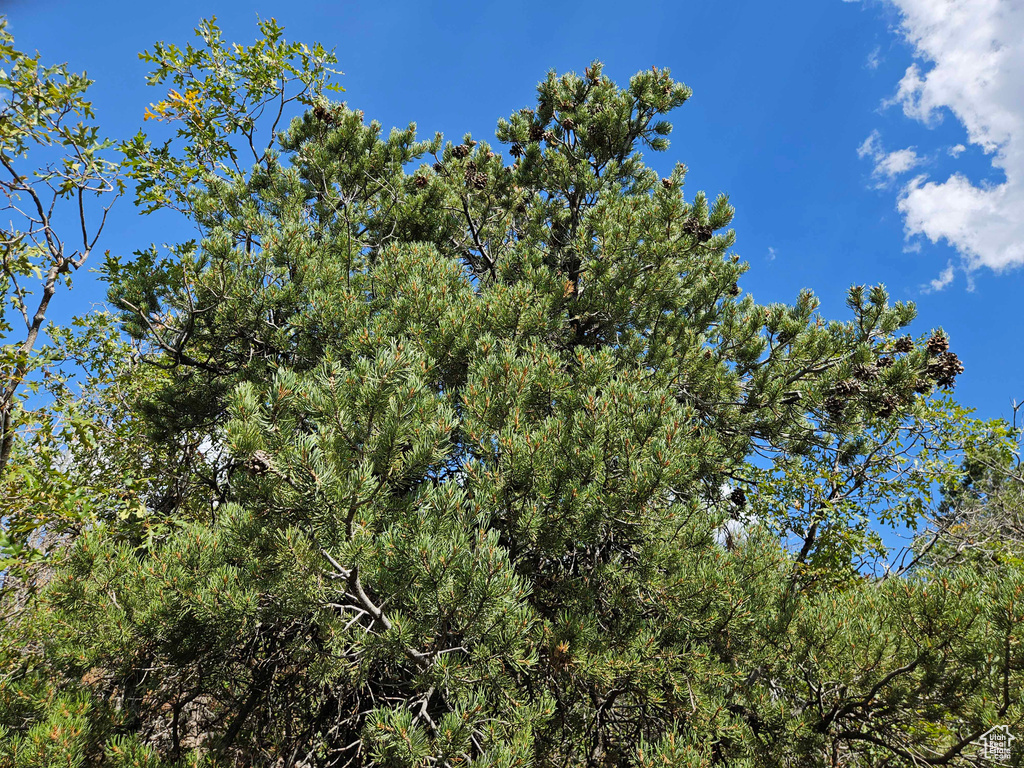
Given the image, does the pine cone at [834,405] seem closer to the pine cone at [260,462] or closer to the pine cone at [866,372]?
the pine cone at [866,372]

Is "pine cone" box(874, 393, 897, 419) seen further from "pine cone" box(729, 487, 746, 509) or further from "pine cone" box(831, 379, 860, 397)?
"pine cone" box(729, 487, 746, 509)

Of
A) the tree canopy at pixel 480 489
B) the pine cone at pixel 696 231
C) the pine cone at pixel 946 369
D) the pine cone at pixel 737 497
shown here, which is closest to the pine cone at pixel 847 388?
the tree canopy at pixel 480 489

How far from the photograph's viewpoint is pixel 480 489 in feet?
9.84

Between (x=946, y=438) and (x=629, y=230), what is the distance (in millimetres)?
4267

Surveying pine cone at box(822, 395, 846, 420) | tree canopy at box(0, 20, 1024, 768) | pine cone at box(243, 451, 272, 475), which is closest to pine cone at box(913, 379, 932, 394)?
tree canopy at box(0, 20, 1024, 768)

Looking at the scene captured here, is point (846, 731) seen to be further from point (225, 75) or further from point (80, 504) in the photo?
point (225, 75)

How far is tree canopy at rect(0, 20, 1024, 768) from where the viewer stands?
8.41 ft

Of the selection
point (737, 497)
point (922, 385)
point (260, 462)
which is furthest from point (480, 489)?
point (922, 385)

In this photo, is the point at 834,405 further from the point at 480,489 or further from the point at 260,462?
the point at 260,462

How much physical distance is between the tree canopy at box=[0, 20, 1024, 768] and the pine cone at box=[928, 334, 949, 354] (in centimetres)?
2

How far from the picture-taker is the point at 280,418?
2443 millimetres

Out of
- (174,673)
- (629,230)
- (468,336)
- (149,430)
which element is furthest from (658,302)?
(149,430)

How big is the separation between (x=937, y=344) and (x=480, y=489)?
4101 millimetres

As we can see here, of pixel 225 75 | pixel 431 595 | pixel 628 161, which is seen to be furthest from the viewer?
pixel 628 161
